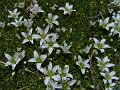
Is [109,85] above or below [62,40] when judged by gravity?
below

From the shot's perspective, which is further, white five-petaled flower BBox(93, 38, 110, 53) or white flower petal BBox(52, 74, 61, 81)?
Result: white five-petaled flower BBox(93, 38, 110, 53)

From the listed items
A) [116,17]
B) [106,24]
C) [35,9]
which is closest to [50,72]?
[35,9]

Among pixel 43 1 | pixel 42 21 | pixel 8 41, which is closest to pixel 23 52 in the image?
pixel 8 41

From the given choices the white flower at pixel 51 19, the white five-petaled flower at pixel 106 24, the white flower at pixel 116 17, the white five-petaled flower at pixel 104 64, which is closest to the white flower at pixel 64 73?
the white five-petaled flower at pixel 104 64

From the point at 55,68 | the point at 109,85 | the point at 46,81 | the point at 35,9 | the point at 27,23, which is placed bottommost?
the point at 109,85

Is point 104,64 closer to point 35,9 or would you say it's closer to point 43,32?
point 43,32

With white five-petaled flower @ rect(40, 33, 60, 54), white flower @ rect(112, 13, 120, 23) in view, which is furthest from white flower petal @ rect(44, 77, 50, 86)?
white flower @ rect(112, 13, 120, 23)

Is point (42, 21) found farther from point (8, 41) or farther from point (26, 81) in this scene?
point (26, 81)

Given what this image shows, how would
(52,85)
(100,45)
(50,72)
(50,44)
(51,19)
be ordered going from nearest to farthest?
(52,85) → (50,72) → (50,44) → (100,45) → (51,19)

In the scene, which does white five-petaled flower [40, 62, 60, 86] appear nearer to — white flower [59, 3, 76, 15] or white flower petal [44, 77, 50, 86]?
white flower petal [44, 77, 50, 86]
